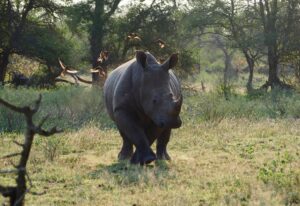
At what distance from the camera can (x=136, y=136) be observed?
7.15 metres

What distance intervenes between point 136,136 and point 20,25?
1596 cm

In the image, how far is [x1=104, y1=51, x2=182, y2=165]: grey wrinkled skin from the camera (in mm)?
6736

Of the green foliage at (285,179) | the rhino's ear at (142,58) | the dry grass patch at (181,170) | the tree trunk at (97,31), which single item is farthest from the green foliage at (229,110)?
the tree trunk at (97,31)

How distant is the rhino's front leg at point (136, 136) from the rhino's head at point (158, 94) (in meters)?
0.34

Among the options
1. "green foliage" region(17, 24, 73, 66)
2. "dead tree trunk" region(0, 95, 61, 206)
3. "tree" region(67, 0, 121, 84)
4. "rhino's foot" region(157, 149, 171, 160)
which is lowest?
"rhino's foot" region(157, 149, 171, 160)

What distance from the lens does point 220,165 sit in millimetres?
7250

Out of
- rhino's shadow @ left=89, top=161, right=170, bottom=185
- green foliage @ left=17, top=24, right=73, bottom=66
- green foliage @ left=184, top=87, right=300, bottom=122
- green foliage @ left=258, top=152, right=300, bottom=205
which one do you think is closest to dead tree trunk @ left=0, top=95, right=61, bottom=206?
green foliage @ left=258, top=152, right=300, bottom=205

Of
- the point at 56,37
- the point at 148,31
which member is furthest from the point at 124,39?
the point at 56,37

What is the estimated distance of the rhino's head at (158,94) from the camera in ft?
21.9

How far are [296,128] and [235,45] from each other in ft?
44.3

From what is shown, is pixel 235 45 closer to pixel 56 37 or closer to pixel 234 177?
pixel 56 37

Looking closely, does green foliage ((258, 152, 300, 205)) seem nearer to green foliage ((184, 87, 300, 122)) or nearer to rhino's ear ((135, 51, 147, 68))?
rhino's ear ((135, 51, 147, 68))

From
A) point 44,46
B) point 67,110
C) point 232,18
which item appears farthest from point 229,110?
point 232,18

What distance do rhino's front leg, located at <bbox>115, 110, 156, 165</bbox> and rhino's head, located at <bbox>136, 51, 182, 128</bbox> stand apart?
34 cm
